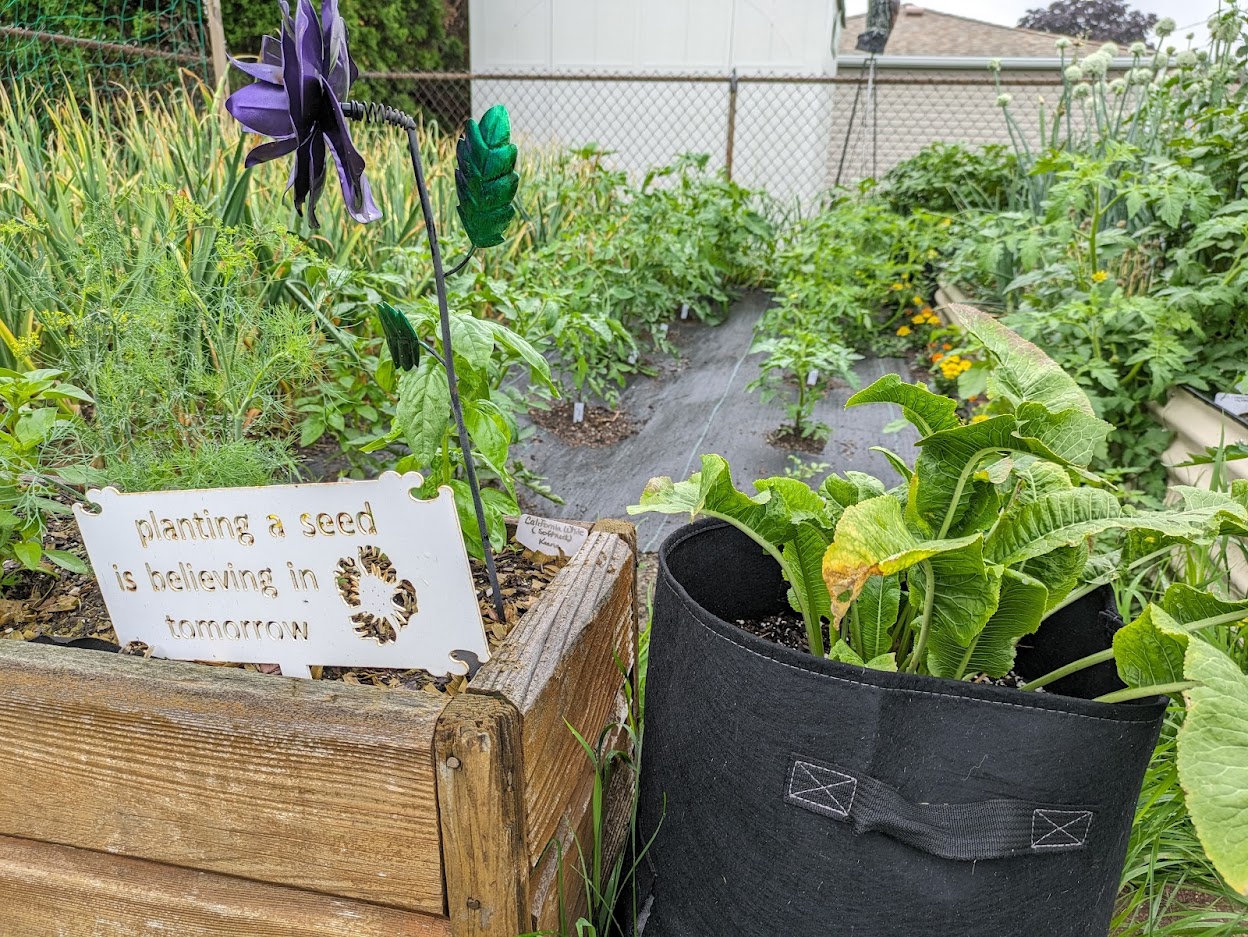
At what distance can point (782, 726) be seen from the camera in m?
0.71

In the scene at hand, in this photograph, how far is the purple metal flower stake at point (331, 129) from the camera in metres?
0.70

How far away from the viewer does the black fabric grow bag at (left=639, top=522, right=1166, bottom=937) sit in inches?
25.9

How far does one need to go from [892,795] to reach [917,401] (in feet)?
1.16

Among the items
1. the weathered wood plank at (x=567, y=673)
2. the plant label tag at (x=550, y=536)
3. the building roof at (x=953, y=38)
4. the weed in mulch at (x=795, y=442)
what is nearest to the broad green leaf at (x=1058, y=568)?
the weathered wood plank at (x=567, y=673)

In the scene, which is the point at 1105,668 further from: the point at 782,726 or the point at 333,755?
the point at 333,755

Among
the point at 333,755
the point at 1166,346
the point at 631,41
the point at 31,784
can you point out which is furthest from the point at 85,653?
the point at 631,41

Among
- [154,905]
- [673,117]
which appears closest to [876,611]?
[154,905]

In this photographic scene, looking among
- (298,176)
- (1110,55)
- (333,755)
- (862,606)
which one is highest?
(1110,55)

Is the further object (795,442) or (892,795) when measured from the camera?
(795,442)

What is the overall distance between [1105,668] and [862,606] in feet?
0.75

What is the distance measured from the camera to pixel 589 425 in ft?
8.93

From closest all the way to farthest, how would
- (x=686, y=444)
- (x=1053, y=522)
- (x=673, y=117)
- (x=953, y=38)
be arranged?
(x=1053, y=522) → (x=686, y=444) → (x=673, y=117) → (x=953, y=38)

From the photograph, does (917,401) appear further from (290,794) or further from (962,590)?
(290,794)

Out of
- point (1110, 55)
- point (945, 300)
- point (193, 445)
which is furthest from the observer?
point (945, 300)
